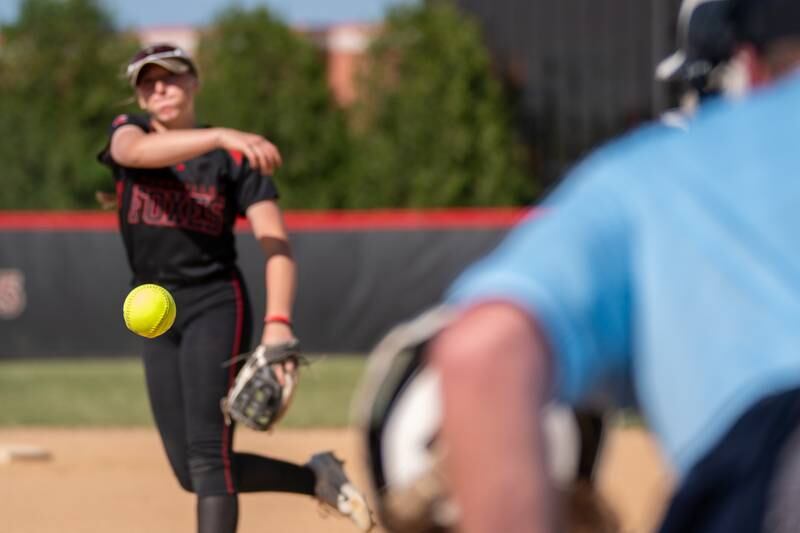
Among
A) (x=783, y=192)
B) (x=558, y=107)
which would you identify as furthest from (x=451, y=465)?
(x=558, y=107)

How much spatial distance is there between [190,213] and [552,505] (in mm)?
3179

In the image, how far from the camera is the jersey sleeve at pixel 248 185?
424 centimetres

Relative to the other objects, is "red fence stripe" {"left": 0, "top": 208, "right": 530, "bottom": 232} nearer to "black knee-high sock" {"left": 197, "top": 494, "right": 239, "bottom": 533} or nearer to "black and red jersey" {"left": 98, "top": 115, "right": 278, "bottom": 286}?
"black and red jersey" {"left": 98, "top": 115, "right": 278, "bottom": 286}

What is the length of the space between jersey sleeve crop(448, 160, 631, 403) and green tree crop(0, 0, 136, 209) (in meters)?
26.2

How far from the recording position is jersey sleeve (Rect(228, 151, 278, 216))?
13.9ft

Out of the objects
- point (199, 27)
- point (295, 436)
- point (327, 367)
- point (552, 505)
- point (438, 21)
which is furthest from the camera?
point (199, 27)

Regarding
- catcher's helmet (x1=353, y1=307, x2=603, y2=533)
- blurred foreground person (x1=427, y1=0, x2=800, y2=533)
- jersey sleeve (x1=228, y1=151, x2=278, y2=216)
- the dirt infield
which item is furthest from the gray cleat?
blurred foreground person (x1=427, y1=0, x2=800, y2=533)

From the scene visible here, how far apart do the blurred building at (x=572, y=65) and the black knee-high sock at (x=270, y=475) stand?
26.5m

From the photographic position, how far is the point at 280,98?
27.1 m

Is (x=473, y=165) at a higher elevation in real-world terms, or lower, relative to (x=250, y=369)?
lower

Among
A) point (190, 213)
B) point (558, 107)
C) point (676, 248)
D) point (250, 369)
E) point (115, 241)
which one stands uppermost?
point (676, 248)

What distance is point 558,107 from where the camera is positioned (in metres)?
31.3

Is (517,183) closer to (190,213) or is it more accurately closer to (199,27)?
(199,27)

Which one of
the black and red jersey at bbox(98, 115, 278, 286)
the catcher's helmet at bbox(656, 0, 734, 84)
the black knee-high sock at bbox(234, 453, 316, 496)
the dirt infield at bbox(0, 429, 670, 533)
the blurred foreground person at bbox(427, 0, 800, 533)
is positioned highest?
the catcher's helmet at bbox(656, 0, 734, 84)
